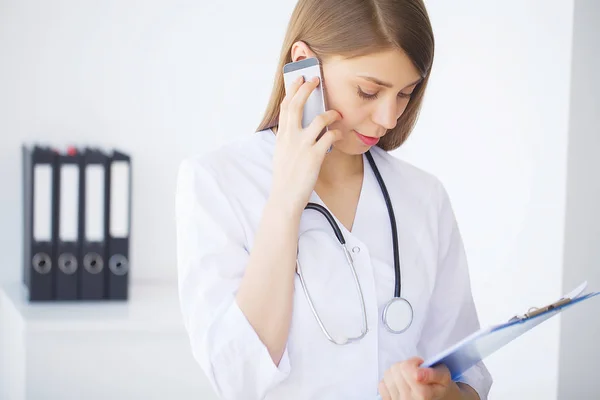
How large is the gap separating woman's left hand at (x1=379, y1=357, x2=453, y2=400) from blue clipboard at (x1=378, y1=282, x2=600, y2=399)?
1cm

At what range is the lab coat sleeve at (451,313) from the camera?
146cm

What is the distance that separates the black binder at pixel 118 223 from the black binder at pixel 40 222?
0.53ft

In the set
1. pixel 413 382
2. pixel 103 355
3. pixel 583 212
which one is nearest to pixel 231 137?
pixel 103 355

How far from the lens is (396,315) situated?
134 cm

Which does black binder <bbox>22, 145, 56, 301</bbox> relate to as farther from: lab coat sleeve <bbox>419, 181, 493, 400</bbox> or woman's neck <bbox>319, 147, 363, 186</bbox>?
lab coat sleeve <bbox>419, 181, 493, 400</bbox>

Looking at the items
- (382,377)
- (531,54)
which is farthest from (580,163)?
(382,377)

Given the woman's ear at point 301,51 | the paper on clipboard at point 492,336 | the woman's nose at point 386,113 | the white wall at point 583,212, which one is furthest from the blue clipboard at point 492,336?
the white wall at point 583,212

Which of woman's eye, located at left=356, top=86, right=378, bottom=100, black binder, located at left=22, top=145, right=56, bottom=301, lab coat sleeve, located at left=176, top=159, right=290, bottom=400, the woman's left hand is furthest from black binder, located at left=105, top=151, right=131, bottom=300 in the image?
the woman's left hand

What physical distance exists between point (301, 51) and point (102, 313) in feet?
4.08

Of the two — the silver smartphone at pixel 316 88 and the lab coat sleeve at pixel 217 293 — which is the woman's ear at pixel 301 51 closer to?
the silver smartphone at pixel 316 88

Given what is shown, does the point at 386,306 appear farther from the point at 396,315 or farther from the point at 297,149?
the point at 297,149

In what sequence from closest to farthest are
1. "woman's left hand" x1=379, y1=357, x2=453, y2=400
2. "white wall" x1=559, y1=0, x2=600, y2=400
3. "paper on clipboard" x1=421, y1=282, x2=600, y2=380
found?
1. "paper on clipboard" x1=421, y1=282, x2=600, y2=380
2. "woman's left hand" x1=379, y1=357, x2=453, y2=400
3. "white wall" x1=559, y1=0, x2=600, y2=400

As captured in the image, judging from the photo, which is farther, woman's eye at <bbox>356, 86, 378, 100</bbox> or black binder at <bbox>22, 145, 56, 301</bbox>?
black binder at <bbox>22, 145, 56, 301</bbox>

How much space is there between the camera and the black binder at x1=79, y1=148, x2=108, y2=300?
2.38m
